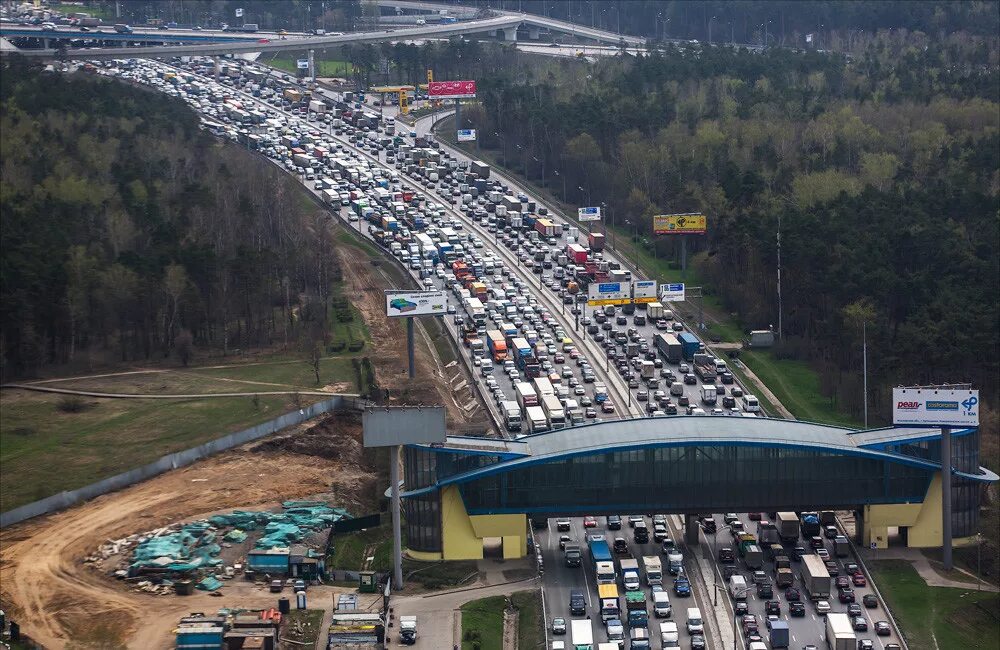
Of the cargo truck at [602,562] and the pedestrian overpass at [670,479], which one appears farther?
the pedestrian overpass at [670,479]

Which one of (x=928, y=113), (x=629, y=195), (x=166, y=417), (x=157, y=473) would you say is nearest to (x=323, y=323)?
(x=166, y=417)

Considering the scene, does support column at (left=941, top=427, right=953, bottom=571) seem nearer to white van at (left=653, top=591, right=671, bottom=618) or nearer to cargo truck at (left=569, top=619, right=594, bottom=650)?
white van at (left=653, top=591, right=671, bottom=618)

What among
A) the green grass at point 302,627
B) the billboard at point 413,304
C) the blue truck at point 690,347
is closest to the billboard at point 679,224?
the blue truck at point 690,347

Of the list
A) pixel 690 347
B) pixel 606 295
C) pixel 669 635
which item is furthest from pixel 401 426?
pixel 606 295

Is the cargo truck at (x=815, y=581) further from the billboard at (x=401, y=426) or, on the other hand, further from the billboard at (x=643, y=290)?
the billboard at (x=643, y=290)

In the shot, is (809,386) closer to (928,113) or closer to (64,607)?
(64,607)

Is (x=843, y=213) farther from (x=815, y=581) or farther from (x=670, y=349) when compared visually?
(x=815, y=581)
